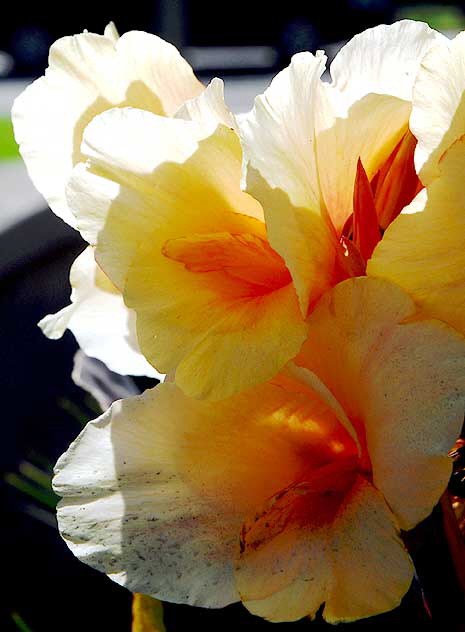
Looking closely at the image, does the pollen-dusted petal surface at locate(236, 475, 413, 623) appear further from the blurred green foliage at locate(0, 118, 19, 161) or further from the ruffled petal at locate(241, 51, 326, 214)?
the blurred green foliage at locate(0, 118, 19, 161)

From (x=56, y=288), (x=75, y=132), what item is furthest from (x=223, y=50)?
(x=75, y=132)

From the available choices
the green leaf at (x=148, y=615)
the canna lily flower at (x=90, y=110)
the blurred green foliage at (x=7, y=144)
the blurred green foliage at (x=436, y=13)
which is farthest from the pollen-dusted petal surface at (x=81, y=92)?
the blurred green foliage at (x=436, y=13)

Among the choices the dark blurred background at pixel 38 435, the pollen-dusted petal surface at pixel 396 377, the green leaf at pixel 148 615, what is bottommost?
the dark blurred background at pixel 38 435

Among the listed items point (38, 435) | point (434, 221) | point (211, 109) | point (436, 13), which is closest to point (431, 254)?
point (434, 221)

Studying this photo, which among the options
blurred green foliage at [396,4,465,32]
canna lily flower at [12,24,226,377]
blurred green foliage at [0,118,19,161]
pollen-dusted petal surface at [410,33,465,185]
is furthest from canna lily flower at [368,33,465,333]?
blurred green foliage at [396,4,465,32]

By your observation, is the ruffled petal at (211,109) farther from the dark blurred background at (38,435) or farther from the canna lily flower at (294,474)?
the dark blurred background at (38,435)

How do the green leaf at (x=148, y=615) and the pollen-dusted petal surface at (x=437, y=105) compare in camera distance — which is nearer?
the pollen-dusted petal surface at (x=437, y=105)

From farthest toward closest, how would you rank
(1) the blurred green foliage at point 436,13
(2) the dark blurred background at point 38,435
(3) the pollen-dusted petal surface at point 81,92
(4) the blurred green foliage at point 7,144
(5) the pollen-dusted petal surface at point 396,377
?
(1) the blurred green foliage at point 436,13 < (4) the blurred green foliage at point 7,144 < (2) the dark blurred background at point 38,435 < (3) the pollen-dusted petal surface at point 81,92 < (5) the pollen-dusted petal surface at point 396,377
